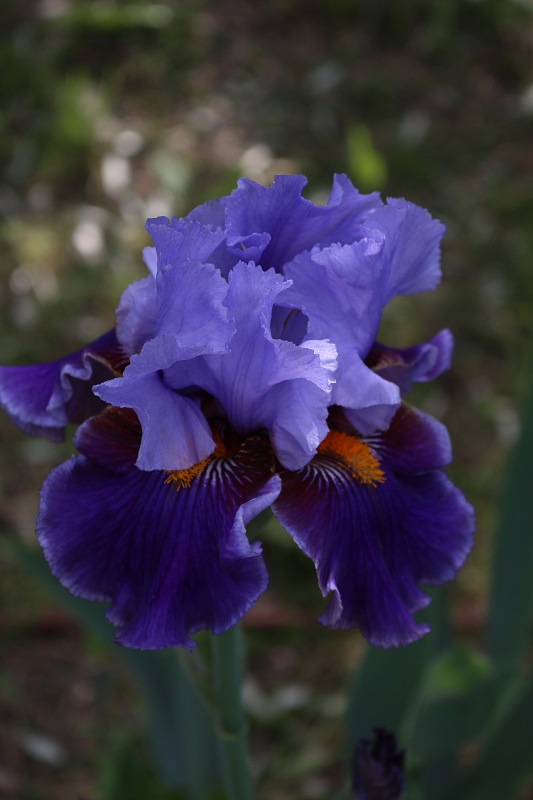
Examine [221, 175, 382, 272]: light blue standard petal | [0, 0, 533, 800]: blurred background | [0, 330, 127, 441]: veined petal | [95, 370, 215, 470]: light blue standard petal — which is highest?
[221, 175, 382, 272]: light blue standard petal

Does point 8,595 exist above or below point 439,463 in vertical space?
below

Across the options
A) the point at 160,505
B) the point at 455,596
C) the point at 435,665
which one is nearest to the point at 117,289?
the point at 455,596

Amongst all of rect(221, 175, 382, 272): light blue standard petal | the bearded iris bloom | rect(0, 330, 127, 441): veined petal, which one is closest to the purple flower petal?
the bearded iris bloom

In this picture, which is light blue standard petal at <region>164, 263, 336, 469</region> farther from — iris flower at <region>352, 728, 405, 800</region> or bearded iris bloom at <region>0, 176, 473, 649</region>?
iris flower at <region>352, 728, 405, 800</region>

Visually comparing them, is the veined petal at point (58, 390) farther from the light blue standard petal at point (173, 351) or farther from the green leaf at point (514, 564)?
the green leaf at point (514, 564)

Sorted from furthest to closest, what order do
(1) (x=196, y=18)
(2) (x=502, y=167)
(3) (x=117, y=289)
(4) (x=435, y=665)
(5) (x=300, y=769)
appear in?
1. (1) (x=196, y=18)
2. (2) (x=502, y=167)
3. (3) (x=117, y=289)
4. (5) (x=300, y=769)
5. (4) (x=435, y=665)

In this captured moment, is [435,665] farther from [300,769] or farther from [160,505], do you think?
[300,769]

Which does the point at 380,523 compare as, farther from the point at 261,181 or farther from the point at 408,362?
the point at 261,181

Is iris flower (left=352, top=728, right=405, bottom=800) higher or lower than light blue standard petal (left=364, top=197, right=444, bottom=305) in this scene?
lower
